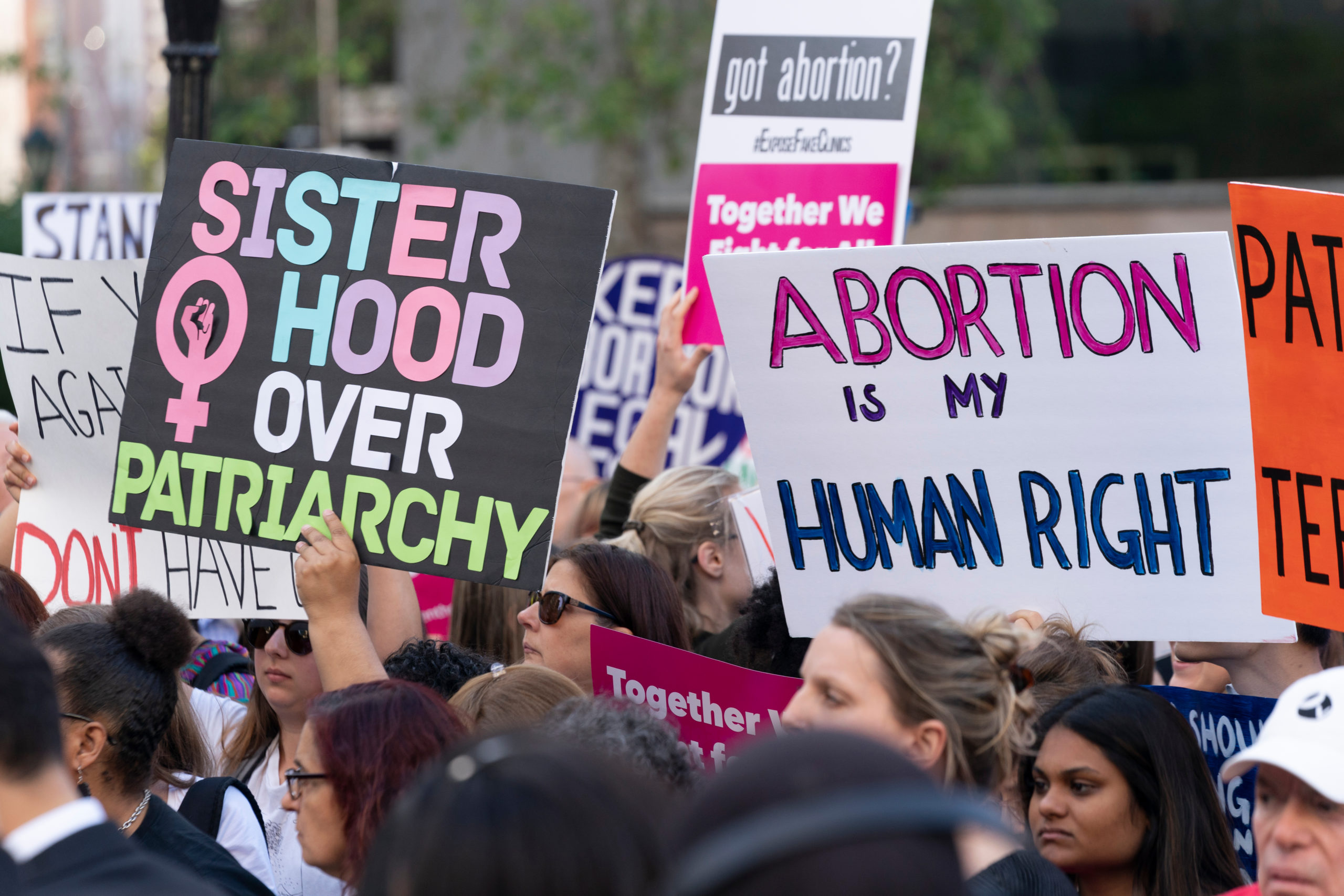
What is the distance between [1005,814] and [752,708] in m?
0.63

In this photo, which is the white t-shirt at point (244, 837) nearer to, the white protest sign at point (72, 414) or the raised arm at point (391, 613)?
the raised arm at point (391, 613)

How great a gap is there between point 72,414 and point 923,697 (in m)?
2.78

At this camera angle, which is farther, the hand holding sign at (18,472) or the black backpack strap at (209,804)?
the hand holding sign at (18,472)

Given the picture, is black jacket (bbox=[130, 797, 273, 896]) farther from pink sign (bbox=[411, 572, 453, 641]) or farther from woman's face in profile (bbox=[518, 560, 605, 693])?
pink sign (bbox=[411, 572, 453, 641])

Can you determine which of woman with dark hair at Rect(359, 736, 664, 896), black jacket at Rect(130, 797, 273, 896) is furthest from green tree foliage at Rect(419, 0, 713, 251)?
woman with dark hair at Rect(359, 736, 664, 896)

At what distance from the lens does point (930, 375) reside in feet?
11.5

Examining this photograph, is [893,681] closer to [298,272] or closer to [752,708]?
[752,708]

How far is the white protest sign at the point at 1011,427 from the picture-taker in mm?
3311

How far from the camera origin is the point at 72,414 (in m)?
4.22

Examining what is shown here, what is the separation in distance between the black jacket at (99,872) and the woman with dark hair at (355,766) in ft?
2.43

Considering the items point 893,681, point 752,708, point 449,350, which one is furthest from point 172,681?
point 893,681

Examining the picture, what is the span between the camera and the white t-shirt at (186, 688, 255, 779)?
4.06 m

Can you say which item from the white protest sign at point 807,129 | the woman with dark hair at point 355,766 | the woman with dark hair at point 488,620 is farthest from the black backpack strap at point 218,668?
the woman with dark hair at point 355,766

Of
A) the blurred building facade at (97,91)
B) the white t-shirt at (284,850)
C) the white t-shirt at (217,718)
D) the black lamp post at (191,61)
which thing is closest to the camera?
the white t-shirt at (284,850)
